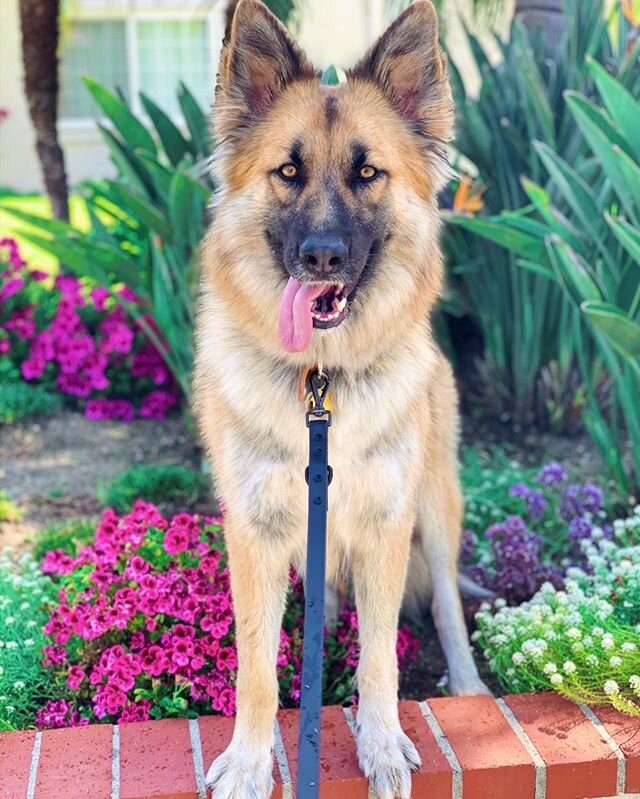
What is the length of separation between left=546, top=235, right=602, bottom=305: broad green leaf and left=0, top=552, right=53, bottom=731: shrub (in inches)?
80.0

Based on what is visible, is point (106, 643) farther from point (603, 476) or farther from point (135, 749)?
point (603, 476)

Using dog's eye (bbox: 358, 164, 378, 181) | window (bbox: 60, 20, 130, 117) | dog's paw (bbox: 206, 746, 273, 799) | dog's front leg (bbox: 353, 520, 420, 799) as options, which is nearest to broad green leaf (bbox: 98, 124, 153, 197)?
dog's eye (bbox: 358, 164, 378, 181)

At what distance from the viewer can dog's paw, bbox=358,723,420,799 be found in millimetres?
2252

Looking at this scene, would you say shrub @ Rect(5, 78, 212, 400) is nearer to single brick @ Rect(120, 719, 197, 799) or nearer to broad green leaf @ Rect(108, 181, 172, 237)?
broad green leaf @ Rect(108, 181, 172, 237)

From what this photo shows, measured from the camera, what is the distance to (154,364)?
5.09 meters

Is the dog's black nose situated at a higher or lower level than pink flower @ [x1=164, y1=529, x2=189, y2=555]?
higher

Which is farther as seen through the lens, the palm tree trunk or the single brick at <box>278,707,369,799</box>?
the palm tree trunk

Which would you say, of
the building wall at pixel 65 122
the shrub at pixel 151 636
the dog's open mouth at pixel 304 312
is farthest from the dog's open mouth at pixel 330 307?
the building wall at pixel 65 122

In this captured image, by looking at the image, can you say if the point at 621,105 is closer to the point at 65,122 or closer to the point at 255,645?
the point at 255,645

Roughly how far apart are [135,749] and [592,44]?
363 cm

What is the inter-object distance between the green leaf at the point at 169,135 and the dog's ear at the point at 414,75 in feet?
7.43

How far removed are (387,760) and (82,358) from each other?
338cm

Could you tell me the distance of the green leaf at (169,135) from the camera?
4.50m

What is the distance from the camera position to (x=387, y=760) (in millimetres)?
2262
